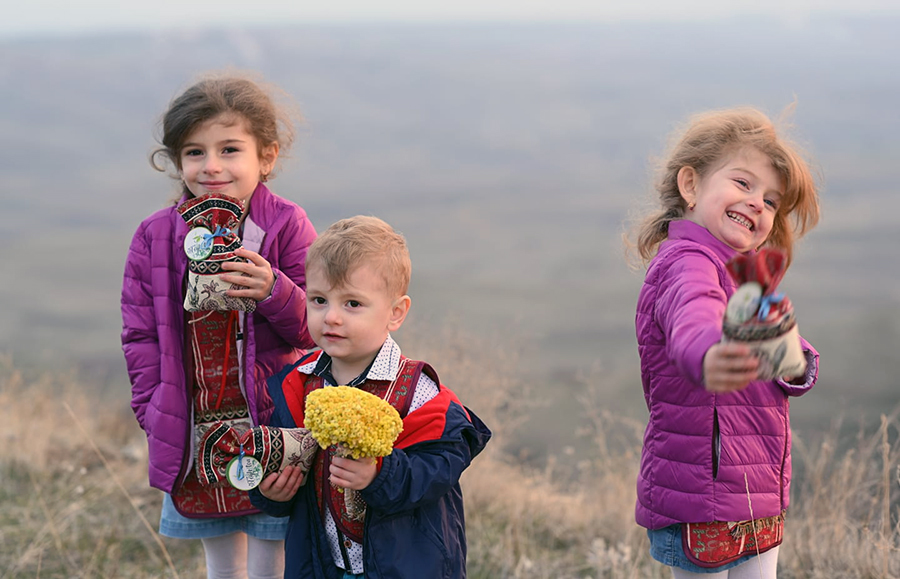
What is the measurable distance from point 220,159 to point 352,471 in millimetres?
1288

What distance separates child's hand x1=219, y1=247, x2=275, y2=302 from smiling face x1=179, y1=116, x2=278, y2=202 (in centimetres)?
31

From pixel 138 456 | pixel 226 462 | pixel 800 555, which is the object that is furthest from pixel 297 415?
pixel 138 456

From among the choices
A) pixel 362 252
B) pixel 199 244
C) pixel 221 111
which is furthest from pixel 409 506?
pixel 221 111

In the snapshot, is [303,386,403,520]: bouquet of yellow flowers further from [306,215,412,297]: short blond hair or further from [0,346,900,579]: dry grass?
[0,346,900,579]: dry grass

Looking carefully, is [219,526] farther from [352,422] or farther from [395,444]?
[352,422]

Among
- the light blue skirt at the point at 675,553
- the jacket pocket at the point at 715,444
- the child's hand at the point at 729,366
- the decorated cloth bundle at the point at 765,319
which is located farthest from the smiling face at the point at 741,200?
the light blue skirt at the point at 675,553

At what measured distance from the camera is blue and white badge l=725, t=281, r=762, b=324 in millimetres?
1951

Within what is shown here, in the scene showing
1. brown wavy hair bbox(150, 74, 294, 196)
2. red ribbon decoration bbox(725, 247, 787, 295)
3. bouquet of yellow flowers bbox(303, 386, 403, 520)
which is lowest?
bouquet of yellow flowers bbox(303, 386, 403, 520)

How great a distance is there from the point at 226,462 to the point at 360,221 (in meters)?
0.77

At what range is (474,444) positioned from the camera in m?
2.59

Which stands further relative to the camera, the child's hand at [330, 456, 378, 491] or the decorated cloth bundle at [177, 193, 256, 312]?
the decorated cloth bundle at [177, 193, 256, 312]

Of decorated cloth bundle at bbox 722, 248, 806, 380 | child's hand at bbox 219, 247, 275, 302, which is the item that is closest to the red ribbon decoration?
decorated cloth bundle at bbox 722, 248, 806, 380

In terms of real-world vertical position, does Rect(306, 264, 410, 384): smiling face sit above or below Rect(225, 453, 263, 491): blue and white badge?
above

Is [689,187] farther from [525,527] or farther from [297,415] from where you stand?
[525,527]
